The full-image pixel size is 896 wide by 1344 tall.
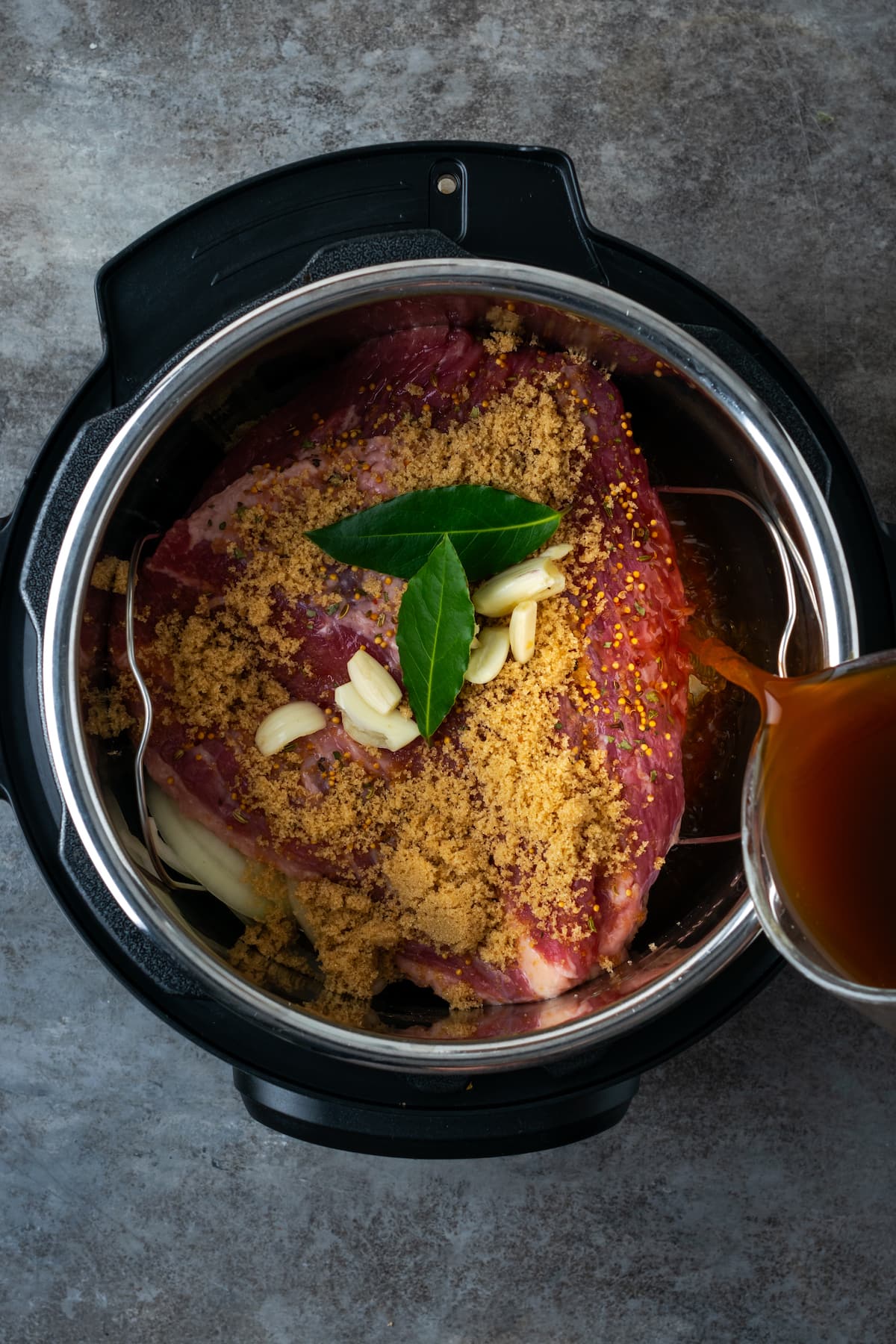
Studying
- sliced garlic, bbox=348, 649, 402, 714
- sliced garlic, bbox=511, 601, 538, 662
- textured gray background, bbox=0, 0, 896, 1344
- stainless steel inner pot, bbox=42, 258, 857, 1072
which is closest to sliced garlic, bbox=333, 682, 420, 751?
sliced garlic, bbox=348, 649, 402, 714

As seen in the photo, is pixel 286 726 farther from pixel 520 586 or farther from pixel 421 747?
pixel 520 586

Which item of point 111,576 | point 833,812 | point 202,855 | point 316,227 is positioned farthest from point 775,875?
point 316,227

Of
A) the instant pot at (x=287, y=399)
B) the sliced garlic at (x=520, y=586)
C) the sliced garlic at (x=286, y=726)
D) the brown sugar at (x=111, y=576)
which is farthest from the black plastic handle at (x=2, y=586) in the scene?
the sliced garlic at (x=520, y=586)

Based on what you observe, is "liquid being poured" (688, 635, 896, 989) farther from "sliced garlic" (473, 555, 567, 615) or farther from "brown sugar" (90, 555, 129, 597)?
"brown sugar" (90, 555, 129, 597)

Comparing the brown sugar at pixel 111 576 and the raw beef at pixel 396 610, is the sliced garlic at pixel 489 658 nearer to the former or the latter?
the raw beef at pixel 396 610

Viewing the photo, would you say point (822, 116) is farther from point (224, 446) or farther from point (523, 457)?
point (224, 446)

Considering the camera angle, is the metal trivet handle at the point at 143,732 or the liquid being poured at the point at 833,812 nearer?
the liquid being poured at the point at 833,812

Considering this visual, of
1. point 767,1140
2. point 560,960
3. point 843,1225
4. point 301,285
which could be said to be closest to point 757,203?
point 301,285
